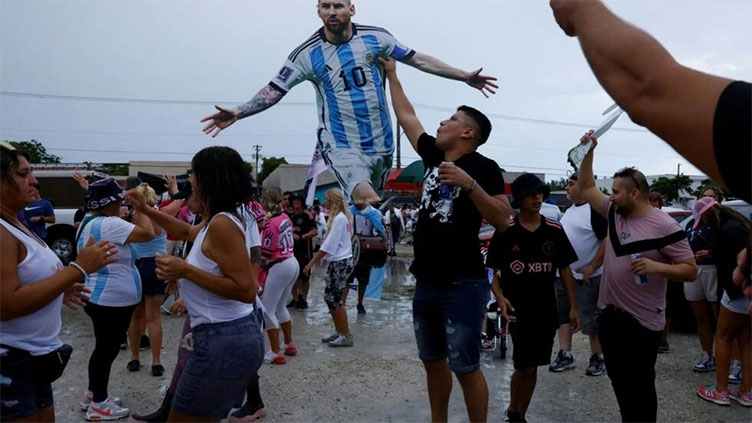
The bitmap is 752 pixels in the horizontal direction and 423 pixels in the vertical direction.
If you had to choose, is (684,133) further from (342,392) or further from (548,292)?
(342,392)

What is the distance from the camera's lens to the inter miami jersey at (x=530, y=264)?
13.5 ft

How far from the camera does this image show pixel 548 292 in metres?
4.17

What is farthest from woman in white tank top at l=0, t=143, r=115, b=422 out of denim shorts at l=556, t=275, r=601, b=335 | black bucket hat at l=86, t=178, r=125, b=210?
denim shorts at l=556, t=275, r=601, b=335

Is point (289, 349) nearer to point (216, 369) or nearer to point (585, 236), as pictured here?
point (585, 236)

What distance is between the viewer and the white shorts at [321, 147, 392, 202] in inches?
177

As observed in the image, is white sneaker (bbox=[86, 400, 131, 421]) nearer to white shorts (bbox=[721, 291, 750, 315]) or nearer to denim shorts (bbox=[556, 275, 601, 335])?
denim shorts (bbox=[556, 275, 601, 335])

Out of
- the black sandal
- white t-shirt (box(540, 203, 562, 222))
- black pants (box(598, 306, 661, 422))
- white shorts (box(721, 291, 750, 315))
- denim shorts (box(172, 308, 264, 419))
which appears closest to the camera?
denim shorts (box(172, 308, 264, 419))

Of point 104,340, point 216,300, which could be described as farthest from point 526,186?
point 104,340

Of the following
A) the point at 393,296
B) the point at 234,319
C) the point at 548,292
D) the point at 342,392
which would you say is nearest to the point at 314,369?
the point at 342,392

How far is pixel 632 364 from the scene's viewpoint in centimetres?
336

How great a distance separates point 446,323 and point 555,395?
2330mm

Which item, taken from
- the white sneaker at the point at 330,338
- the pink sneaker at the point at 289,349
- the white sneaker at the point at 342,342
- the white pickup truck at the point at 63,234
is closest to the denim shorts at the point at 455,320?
the pink sneaker at the point at 289,349

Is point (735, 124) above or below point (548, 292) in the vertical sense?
above

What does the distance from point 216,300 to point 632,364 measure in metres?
2.49
